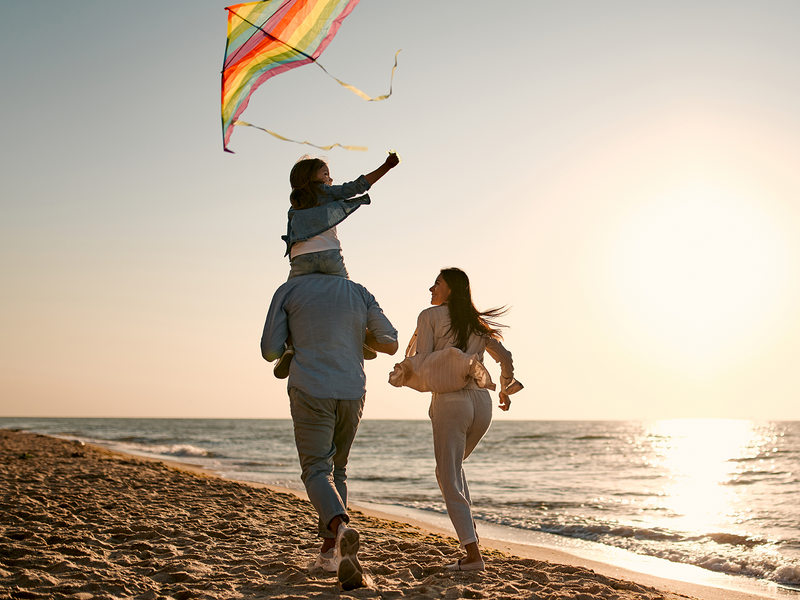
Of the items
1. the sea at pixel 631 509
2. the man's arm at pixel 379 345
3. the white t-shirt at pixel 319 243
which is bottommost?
the sea at pixel 631 509

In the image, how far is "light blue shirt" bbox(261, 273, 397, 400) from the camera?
3008mm

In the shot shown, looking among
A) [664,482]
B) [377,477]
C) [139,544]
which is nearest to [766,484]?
[664,482]

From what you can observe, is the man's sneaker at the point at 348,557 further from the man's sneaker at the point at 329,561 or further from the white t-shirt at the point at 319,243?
the white t-shirt at the point at 319,243

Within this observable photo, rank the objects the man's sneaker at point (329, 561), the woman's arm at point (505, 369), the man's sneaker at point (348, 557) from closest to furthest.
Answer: the man's sneaker at point (348, 557) < the man's sneaker at point (329, 561) < the woman's arm at point (505, 369)

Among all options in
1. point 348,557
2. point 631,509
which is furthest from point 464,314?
point 631,509

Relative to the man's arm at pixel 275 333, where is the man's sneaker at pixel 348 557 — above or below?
below

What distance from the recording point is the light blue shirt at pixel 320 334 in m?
3.01

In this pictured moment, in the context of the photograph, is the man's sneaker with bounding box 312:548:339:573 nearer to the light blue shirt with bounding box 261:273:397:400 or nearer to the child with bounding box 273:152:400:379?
the light blue shirt with bounding box 261:273:397:400

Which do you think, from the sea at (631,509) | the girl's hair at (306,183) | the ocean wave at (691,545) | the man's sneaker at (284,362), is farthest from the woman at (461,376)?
the ocean wave at (691,545)

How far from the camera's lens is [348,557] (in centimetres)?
275

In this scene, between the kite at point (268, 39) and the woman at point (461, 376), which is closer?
the woman at point (461, 376)

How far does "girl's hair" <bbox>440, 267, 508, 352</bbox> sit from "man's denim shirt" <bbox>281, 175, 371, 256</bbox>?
73cm

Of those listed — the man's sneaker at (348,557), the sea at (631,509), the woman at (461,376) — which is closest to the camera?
the man's sneaker at (348,557)

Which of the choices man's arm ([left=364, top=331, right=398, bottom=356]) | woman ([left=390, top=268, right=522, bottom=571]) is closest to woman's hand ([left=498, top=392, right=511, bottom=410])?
woman ([left=390, top=268, right=522, bottom=571])
